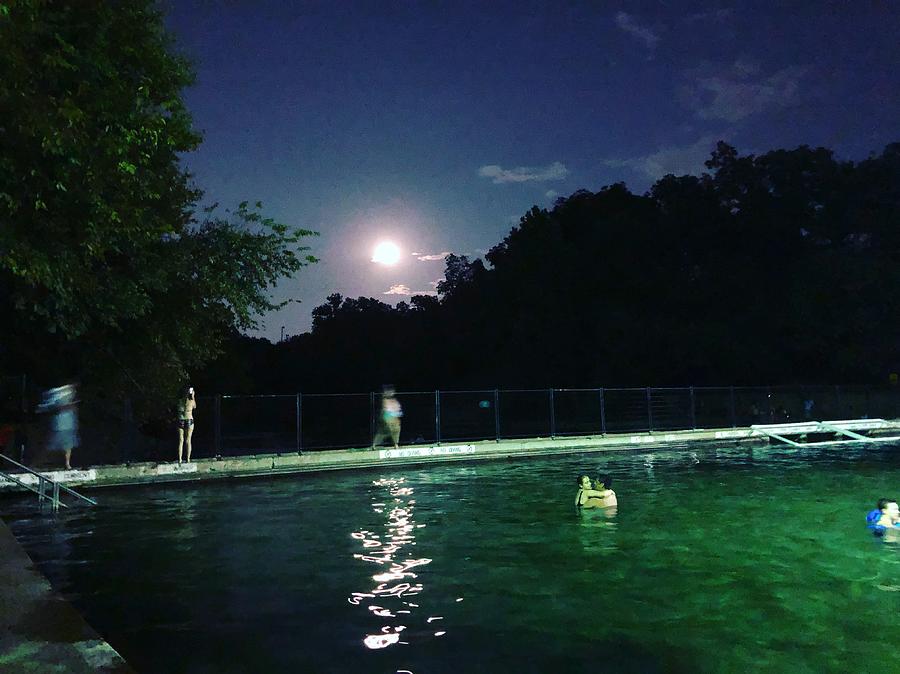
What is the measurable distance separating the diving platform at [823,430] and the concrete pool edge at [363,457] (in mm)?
817

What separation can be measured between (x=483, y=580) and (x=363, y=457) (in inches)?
622

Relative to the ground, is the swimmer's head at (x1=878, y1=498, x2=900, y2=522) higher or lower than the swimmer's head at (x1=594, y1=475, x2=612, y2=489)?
higher

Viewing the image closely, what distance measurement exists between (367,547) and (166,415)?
18.8 m

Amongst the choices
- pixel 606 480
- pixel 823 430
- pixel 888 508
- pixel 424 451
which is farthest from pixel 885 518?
pixel 823 430

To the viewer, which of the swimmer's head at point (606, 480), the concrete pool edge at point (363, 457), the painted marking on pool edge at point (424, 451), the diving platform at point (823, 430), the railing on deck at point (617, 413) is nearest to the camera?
the swimmer's head at point (606, 480)

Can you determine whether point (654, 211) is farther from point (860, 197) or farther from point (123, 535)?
point (123, 535)

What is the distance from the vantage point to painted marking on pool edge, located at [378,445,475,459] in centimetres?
2538

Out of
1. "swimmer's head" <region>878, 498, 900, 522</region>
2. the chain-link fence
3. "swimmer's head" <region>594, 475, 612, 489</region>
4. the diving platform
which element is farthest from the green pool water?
the diving platform

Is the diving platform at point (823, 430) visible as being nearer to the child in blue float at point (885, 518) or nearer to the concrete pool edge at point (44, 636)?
the child in blue float at point (885, 518)

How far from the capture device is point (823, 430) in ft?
105

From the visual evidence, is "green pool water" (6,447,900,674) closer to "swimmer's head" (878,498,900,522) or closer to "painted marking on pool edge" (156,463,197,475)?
"swimmer's head" (878,498,900,522)

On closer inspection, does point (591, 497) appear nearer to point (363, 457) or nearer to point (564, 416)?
point (363, 457)

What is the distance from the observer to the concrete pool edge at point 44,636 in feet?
16.3

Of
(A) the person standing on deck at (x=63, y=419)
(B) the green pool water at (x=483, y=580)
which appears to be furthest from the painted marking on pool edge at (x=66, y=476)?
(B) the green pool water at (x=483, y=580)
